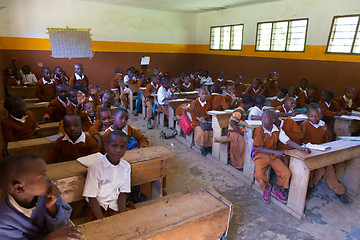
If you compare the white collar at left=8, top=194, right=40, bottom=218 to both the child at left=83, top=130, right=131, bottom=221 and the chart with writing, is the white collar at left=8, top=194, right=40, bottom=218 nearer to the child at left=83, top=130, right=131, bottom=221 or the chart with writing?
the child at left=83, top=130, right=131, bottom=221

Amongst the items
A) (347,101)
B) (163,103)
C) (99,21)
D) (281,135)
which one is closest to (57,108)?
(163,103)

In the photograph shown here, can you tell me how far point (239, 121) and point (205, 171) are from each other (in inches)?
36.2

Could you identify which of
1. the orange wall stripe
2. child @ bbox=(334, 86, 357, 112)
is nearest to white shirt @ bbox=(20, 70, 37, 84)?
the orange wall stripe

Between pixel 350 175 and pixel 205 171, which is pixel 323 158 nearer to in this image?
pixel 350 175

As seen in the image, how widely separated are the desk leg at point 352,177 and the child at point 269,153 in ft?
3.16

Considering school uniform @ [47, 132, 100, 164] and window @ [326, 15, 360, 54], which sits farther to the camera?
window @ [326, 15, 360, 54]

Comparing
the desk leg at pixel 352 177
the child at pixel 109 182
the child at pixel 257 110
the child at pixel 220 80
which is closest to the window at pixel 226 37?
the child at pixel 220 80

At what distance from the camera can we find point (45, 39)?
24.8 ft

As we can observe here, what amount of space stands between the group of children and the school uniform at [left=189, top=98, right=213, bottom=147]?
0.02m

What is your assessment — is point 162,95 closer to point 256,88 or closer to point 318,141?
point 256,88

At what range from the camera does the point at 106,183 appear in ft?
6.21

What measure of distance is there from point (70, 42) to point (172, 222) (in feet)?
26.2

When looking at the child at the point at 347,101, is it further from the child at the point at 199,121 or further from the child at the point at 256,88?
the child at the point at 199,121

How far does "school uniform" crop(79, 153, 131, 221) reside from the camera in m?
1.85
